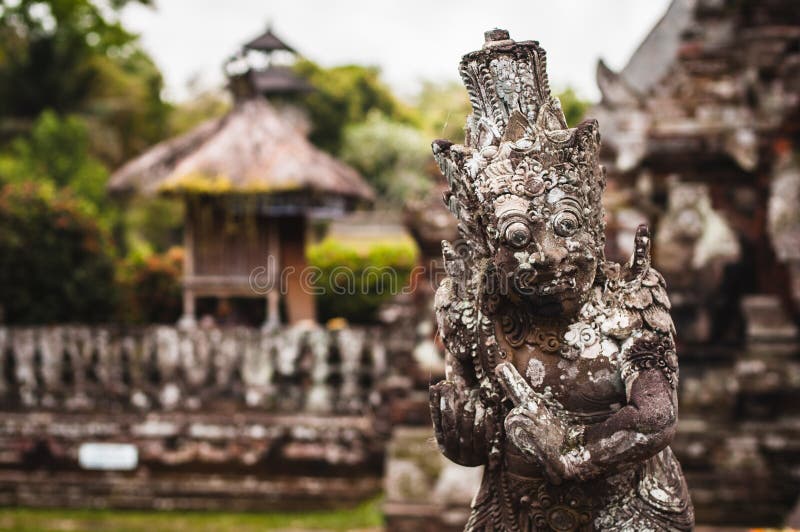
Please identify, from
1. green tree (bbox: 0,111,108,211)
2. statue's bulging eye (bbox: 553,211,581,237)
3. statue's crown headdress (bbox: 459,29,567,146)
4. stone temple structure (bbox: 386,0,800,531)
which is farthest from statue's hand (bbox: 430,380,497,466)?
green tree (bbox: 0,111,108,211)

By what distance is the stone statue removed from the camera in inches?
101

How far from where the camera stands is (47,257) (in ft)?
38.4

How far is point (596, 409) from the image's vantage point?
8.83 ft

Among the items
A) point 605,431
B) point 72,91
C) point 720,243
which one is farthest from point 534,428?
point 72,91

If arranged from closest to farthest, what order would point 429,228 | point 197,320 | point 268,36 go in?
point 429,228
point 197,320
point 268,36

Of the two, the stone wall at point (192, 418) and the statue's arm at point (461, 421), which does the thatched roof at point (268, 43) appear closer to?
the stone wall at point (192, 418)

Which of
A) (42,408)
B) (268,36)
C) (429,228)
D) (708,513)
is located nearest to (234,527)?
(42,408)

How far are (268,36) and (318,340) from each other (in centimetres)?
984

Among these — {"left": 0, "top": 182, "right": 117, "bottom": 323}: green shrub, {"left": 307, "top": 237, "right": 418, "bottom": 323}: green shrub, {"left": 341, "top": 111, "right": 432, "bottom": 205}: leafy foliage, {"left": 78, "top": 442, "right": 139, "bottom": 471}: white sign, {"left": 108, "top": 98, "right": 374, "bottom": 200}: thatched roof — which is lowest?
{"left": 78, "top": 442, "right": 139, "bottom": 471}: white sign

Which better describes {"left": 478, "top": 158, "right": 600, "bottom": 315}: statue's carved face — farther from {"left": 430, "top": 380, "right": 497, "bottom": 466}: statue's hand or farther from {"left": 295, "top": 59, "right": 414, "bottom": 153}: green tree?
{"left": 295, "top": 59, "right": 414, "bottom": 153}: green tree

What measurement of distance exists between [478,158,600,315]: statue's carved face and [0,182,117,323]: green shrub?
10.2 metres

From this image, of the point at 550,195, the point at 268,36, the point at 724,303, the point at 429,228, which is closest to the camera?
the point at 550,195

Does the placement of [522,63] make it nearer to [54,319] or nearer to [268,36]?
[54,319]

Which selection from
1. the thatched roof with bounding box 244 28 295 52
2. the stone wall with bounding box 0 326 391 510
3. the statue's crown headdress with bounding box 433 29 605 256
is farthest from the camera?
the thatched roof with bounding box 244 28 295 52
